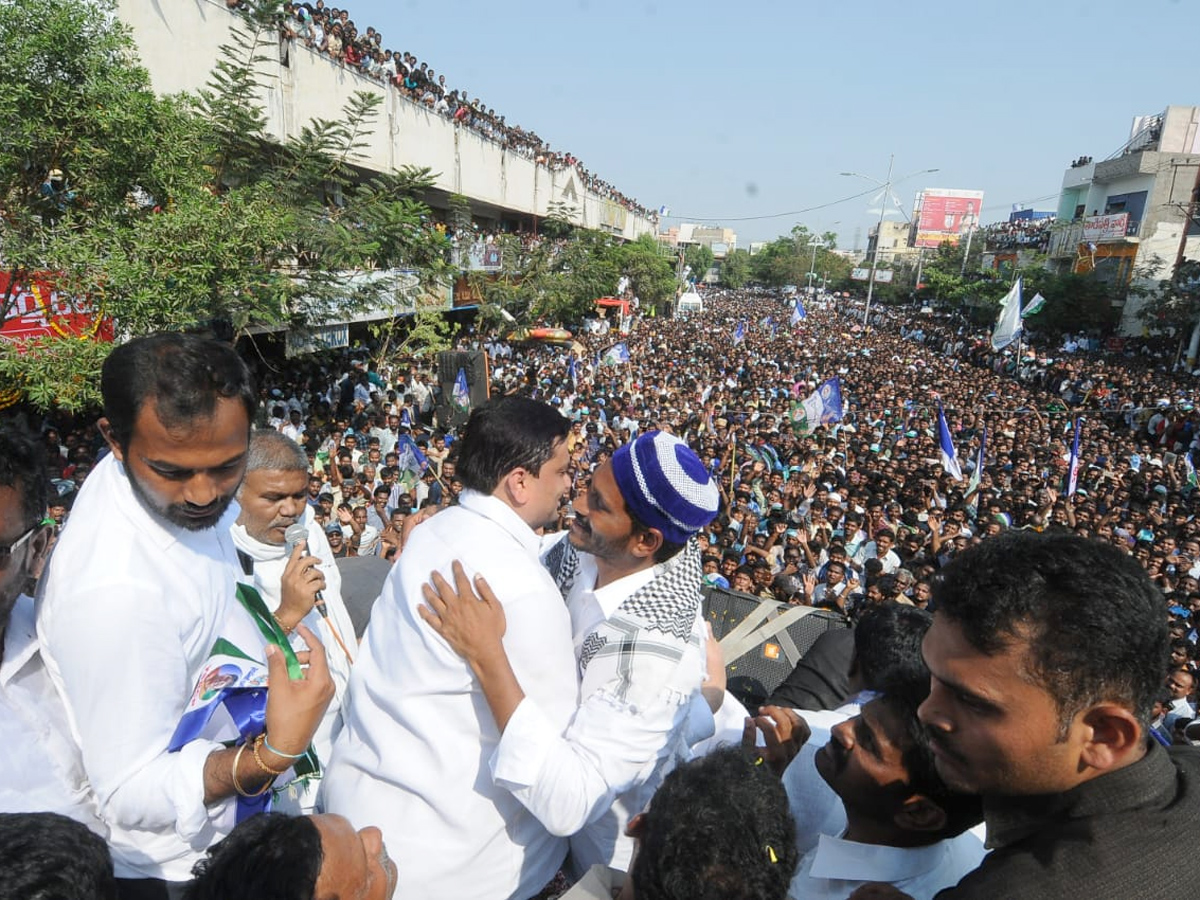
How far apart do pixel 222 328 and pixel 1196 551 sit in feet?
38.3

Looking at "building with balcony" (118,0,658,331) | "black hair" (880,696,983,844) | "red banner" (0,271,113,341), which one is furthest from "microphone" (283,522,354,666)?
"building with balcony" (118,0,658,331)

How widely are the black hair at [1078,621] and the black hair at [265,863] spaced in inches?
43.9

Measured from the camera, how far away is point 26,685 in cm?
135

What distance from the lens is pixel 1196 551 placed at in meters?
7.48

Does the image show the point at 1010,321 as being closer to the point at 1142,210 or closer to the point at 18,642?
the point at 18,642

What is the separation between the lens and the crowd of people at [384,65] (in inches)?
547

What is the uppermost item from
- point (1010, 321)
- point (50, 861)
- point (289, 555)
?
point (1010, 321)

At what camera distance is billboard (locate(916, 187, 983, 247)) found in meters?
83.8

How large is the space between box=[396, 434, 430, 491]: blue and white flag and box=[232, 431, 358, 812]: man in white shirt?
5.52 m

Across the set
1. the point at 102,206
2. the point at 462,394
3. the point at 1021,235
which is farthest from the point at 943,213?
the point at 102,206

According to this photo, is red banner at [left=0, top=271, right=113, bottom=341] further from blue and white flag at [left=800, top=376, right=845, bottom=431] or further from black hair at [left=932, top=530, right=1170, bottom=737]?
blue and white flag at [left=800, top=376, right=845, bottom=431]

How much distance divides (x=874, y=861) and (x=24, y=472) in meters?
1.77

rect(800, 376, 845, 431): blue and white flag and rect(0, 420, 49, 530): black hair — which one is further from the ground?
rect(0, 420, 49, 530): black hair

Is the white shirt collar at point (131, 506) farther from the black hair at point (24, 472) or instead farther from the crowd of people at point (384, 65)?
the crowd of people at point (384, 65)
